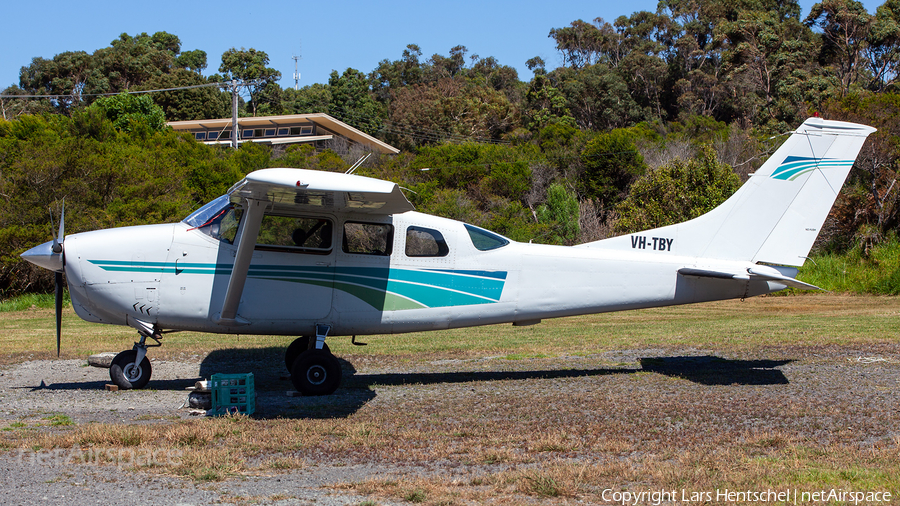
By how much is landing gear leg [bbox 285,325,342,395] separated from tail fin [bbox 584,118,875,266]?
4.56 meters

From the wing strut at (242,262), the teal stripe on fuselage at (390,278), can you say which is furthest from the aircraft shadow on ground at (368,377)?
the teal stripe on fuselage at (390,278)

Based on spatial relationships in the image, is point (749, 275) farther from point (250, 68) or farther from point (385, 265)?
point (250, 68)

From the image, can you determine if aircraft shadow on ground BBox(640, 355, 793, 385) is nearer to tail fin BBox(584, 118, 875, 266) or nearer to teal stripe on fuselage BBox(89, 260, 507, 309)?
tail fin BBox(584, 118, 875, 266)

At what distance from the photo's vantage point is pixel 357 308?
9.27 m

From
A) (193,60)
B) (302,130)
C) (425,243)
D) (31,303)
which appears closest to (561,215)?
(31,303)

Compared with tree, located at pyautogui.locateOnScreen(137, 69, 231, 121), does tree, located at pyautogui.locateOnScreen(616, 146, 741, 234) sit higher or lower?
lower

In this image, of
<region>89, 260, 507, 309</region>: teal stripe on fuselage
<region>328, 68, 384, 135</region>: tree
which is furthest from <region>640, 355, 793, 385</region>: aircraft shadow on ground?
<region>328, 68, 384, 135</region>: tree

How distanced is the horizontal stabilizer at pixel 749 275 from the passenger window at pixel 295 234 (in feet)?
16.3

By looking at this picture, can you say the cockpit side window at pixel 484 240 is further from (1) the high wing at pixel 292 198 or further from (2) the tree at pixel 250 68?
(2) the tree at pixel 250 68

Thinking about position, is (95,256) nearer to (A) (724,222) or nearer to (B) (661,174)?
(A) (724,222)

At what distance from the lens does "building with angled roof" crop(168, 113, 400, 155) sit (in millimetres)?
65750

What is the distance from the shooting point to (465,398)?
859 centimetres

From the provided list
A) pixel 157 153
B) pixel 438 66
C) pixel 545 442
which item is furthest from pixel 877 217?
pixel 438 66

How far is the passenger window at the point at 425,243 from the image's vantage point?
949 cm
